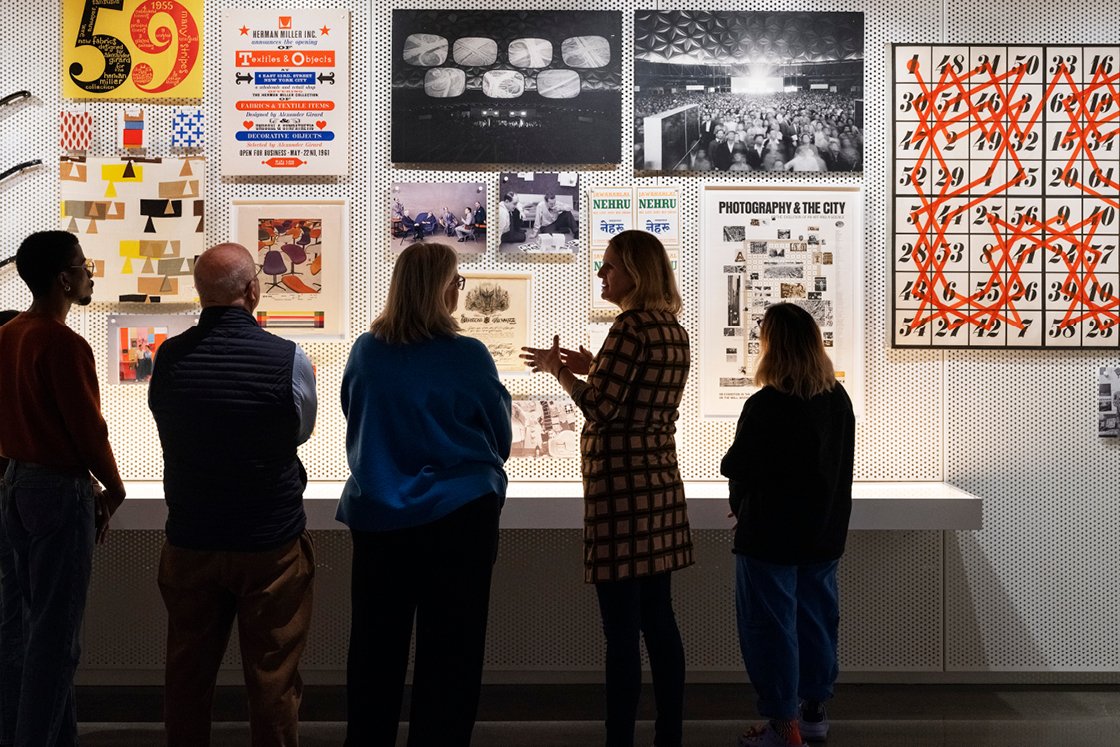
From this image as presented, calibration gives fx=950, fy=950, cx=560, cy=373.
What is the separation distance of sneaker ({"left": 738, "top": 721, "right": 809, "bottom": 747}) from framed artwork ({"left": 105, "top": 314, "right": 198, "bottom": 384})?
2504 mm

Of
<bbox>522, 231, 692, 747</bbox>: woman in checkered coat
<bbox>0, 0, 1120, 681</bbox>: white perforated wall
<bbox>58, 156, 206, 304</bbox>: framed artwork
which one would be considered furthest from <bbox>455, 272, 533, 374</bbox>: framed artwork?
<bbox>58, 156, 206, 304</bbox>: framed artwork

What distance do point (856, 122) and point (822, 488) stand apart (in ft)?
5.23

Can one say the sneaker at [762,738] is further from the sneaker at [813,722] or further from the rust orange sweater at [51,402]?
the rust orange sweater at [51,402]

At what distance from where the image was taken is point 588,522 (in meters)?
2.69

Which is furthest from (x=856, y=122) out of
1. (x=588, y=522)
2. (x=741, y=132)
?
(x=588, y=522)

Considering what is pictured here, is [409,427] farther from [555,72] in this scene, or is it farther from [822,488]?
[555,72]

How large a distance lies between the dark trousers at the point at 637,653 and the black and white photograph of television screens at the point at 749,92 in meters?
1.72

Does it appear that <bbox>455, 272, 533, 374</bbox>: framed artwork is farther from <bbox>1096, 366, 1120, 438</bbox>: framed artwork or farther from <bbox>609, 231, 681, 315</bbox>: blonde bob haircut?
<bbox>1096, 366, 1120, 438</bbox>: framed artwork

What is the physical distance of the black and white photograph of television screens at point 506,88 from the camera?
143 inches

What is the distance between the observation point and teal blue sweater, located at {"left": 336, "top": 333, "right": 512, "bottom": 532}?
224cm

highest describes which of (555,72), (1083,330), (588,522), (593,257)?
(555,72)

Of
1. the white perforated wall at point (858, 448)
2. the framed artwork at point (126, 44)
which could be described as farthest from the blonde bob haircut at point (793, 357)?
the framed artwork at point (126, 44)

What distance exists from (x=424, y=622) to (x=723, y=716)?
4.95ft

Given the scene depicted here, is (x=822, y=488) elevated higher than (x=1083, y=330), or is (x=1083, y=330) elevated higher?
(x=1083, y=330)
